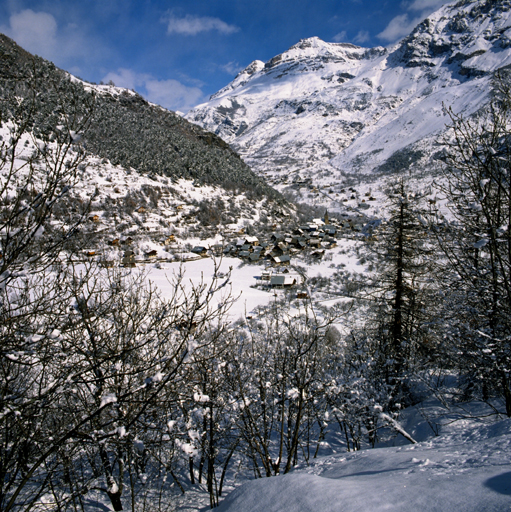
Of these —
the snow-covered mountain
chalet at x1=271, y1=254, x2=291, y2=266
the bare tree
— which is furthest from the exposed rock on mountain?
→ the bare tree

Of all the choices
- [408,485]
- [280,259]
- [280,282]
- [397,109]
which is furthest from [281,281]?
[397,109]

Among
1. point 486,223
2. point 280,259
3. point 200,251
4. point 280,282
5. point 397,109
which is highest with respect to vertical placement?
point 397,109

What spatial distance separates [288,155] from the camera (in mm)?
146625

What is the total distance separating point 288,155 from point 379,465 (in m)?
154

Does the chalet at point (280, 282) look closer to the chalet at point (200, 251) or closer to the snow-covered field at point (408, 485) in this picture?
the chalet at point (200, 251)

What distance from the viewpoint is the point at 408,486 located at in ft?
6.12

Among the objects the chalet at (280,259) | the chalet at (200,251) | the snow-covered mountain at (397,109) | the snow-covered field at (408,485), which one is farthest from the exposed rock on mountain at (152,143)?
the snow-covered field at (408,485)

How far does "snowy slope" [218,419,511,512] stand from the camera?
5.24 ft

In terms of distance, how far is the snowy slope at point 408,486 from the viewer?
1.60 metres

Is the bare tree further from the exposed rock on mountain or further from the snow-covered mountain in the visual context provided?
the snow-covered mountain

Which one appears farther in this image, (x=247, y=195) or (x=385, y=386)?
(x=247, y=195)

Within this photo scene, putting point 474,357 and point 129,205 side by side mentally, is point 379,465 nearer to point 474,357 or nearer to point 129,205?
point 474,357

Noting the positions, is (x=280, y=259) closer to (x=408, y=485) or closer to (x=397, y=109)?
(x=408, y=485)

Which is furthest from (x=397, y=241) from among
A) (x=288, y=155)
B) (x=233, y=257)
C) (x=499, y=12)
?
(x=499, y=12)
